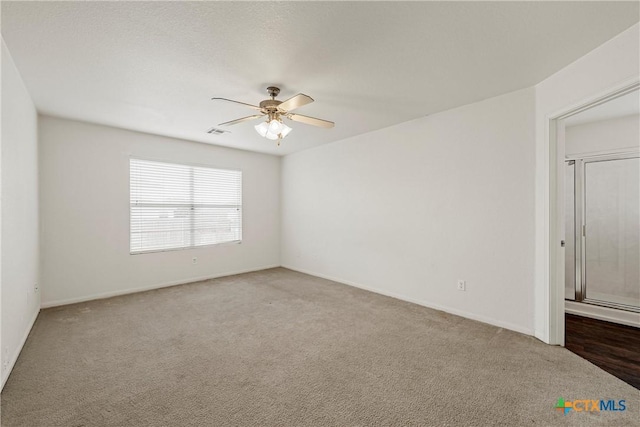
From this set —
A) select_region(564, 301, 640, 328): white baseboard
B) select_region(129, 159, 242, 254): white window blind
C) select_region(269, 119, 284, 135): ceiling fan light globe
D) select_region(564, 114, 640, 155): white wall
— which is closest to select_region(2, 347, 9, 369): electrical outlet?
select_region(129, 159, 242, 254): white window blind

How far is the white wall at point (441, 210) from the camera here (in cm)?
291

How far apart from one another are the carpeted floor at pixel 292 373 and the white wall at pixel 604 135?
260 cm

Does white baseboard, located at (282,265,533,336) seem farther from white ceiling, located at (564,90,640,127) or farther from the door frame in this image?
white ceiling, located at (564,90,640,127)

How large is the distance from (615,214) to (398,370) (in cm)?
347

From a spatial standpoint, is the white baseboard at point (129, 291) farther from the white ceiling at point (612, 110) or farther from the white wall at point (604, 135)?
the white wall at point (604, 135)

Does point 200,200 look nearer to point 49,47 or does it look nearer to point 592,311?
point 49,47

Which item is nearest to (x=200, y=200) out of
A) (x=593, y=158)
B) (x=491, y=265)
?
(x=491, y=265)

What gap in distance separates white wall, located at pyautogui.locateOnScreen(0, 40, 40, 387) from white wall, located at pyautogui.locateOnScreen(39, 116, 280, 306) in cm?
51

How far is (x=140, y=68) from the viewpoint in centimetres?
239

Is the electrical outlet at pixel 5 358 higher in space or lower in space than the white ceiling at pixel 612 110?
lower

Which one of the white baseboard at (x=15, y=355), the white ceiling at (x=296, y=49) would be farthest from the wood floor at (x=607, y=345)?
the white baseboard at (x=15, y=355)

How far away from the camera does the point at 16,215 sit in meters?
2.41

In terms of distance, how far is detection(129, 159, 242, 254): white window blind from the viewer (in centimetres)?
441

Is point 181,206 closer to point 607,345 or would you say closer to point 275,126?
point 275,126
